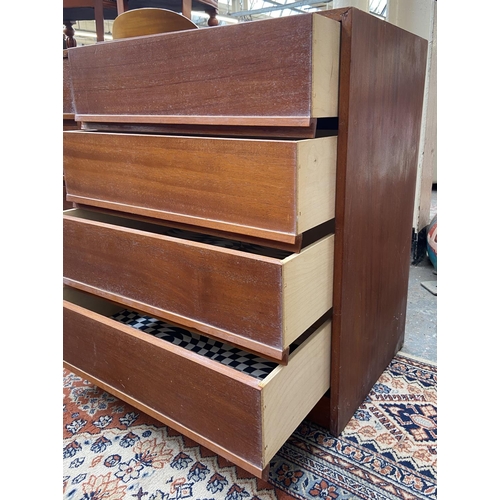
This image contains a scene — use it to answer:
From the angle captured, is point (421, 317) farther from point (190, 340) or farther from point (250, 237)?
point (250, 237)

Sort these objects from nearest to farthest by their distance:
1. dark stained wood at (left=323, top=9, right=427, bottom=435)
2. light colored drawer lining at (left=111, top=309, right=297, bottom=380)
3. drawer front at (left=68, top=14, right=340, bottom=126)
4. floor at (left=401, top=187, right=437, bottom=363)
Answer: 1. drawer front at (left=68, top=14, right=340, bottom=126)
2. dark stained wood at (left=323, top=9, right=427, bottom=435)
3. light colored drawer lining at (left=111, top=309, right=297, bottom=380)
4. floor at (left=401, top=187, right=437, bottom=363)

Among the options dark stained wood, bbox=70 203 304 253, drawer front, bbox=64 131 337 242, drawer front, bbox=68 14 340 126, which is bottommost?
dark stained wood, bbox=70 203 304 253

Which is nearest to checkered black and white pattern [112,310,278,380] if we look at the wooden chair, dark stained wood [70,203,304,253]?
→ dark stained wood [70,203,304,253]

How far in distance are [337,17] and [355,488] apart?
0.75m

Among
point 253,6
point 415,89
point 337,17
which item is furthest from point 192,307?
point 253,6

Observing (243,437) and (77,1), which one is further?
(77,1)

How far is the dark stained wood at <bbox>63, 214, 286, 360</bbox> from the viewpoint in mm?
659

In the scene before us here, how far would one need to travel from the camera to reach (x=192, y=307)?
75 cm

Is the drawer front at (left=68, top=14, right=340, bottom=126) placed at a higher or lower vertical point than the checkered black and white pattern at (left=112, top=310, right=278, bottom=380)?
higher

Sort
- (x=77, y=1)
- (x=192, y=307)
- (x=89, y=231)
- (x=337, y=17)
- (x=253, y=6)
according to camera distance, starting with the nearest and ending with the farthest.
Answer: (x=337, y=17) → (x=192, y=307) → (x=89, y=231) → (x=77, y=1) → (x=253, y=6)

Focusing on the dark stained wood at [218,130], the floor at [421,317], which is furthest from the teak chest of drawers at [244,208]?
the floor at [421,317]

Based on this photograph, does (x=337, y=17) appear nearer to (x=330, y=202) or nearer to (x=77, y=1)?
(x=330, y=202)

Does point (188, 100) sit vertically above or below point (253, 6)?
below

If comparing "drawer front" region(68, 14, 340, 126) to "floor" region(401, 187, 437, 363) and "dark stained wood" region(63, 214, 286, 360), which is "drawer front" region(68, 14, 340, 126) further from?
"floor" region(401, 187, 437, 363)
